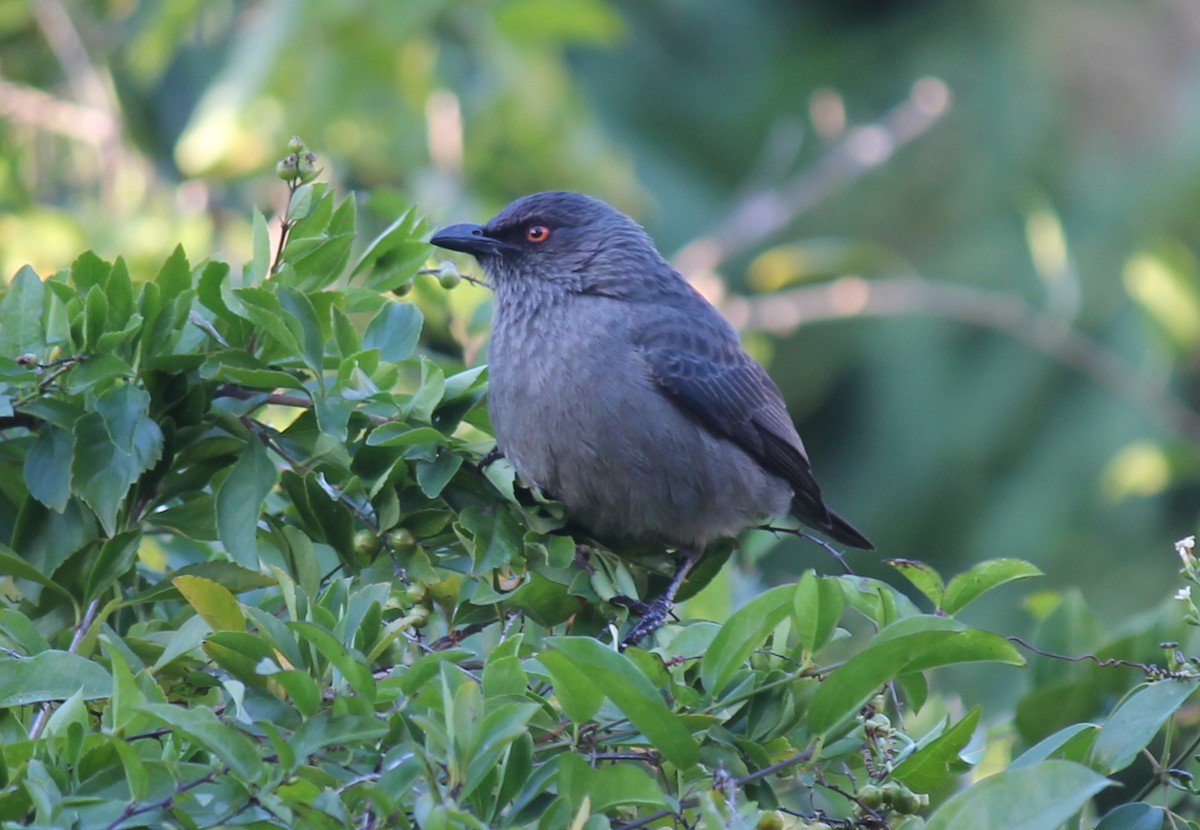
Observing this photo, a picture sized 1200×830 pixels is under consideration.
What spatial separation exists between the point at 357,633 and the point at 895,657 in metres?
0.94

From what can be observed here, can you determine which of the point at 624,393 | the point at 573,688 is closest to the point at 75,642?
the point at 573,688

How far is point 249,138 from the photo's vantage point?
20.9 ft

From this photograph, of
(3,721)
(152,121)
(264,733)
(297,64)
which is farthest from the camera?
(152,121)

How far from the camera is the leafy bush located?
79.7 inches

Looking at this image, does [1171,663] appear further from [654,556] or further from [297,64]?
[297,64]

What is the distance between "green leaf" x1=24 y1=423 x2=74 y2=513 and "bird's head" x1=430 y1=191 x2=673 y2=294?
1977 millimetres

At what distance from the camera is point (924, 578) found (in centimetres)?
274

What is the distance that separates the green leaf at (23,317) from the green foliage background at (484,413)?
1 centimetres

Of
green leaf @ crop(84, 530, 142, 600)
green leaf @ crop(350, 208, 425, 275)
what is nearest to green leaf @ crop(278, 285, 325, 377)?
green leaf @ crop(350, 208, 425, 275)

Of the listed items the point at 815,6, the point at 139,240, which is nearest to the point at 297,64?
the point at 139,240

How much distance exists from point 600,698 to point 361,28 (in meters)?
4.86

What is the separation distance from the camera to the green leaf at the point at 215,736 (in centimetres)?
193

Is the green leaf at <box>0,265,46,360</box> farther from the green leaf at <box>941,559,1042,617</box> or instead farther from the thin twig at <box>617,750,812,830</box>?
the green leaf at <box>941,559,1042,617</box>

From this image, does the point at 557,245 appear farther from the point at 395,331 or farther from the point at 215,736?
the point at 215,736
